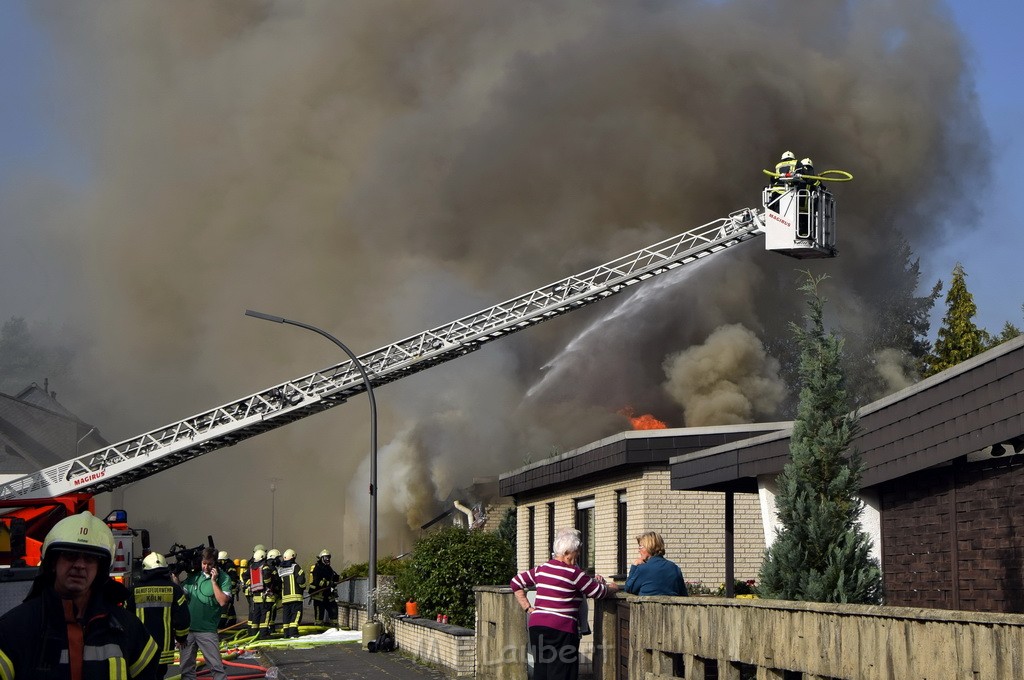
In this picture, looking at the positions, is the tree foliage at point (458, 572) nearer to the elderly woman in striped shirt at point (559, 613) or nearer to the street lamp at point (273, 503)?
the elderly woman in striped shirt at point (559, 613)


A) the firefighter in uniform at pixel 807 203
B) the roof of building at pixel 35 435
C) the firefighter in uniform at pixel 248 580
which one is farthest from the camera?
the roof of building at pixel 35 435

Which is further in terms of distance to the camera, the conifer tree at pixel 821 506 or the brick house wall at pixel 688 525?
the brick house wall at pixel 688 525

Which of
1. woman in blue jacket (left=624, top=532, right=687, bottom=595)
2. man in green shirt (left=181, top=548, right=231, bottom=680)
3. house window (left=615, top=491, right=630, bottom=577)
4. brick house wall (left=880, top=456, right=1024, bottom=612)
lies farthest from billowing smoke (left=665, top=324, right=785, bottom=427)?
woman in blue jacket (left=624, top=532, right=687, bottom=595)

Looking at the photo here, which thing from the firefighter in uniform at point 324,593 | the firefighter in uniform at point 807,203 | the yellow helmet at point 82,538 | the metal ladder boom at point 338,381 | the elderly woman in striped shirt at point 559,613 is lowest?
the firefighter in uniform at point 324,593

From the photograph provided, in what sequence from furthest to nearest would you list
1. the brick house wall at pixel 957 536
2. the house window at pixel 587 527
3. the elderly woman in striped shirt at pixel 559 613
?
the house window at pixel 587 527 → the brick house wall at pixel 957 536 → the elderly woman in striped shirt at pixel 559 613

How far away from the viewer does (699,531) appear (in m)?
18.6

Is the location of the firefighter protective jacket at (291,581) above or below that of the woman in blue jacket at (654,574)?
below

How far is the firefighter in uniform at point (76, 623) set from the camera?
3.90 metres

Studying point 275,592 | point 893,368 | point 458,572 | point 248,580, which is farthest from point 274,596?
point 893,368

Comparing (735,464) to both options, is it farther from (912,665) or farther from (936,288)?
(936,288)

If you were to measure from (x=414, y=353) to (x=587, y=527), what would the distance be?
27.9ft

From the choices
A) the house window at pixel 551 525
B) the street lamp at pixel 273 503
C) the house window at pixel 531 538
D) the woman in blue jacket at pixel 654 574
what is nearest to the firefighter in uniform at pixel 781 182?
the house window at pixel 531 538

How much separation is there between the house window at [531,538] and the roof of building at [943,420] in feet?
31.3

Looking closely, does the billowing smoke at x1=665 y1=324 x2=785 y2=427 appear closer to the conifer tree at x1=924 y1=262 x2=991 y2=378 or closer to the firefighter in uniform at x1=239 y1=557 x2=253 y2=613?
the conifer tree at x1=924 y1=262 x2=991 y2=378
